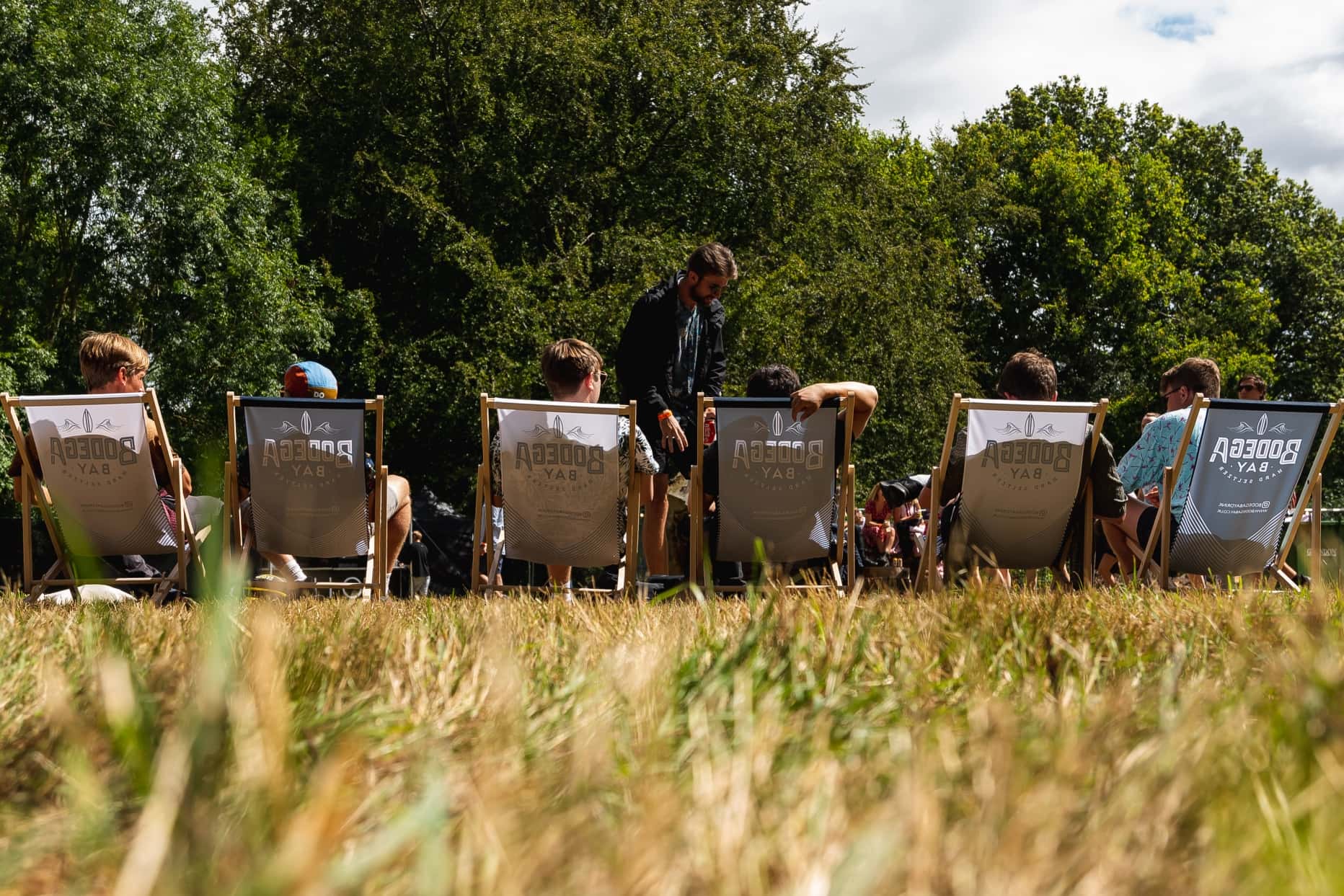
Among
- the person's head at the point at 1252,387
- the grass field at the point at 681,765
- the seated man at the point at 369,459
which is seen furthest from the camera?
the person's head at the point at 1252,387

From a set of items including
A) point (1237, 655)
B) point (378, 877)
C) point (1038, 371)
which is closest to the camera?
point (378, 877)

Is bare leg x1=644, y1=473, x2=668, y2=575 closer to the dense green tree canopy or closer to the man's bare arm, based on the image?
the man's bare arm

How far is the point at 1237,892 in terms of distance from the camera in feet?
2.59

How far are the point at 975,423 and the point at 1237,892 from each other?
16.8 feet

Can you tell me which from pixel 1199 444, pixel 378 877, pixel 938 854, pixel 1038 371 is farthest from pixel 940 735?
pixel 1038 371

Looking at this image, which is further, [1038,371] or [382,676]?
[1038,371]

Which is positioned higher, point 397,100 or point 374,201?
point 397,100

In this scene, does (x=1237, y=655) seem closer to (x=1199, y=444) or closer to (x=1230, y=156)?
(x=1199, y=444)

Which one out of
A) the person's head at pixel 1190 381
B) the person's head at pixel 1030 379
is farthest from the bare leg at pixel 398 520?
the person's head at pixel 1190 381

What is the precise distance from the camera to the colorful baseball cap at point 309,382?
7.16 m

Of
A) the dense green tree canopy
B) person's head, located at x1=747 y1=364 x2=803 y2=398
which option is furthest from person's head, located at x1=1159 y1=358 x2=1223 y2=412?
the dense green tree canopy

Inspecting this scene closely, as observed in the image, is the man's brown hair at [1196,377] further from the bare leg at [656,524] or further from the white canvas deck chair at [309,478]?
the white canvas deck chair at [309,478]

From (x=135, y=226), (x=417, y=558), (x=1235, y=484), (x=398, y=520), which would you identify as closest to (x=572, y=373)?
(x=398, y=520)

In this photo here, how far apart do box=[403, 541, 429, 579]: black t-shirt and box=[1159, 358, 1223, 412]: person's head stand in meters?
4.68
